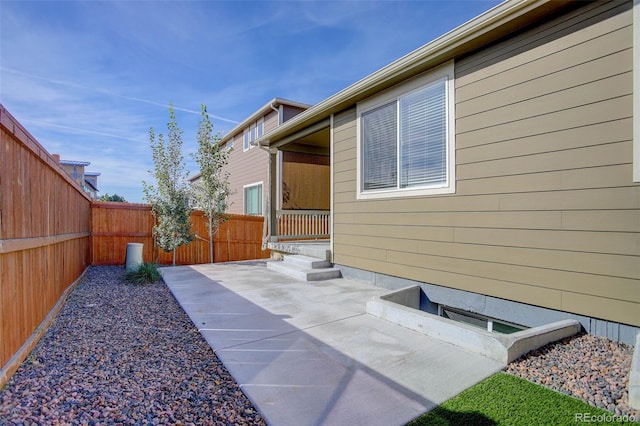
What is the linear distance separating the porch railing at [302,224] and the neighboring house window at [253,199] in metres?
3.30

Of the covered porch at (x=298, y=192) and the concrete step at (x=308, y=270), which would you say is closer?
the concrete step at (x=308, y=270)

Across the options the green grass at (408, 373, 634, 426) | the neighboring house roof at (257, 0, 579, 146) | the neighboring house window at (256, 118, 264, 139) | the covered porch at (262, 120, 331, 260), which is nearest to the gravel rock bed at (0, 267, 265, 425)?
the green grass at (408, 373, 634, 426)

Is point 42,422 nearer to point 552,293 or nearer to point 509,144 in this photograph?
point 552,293

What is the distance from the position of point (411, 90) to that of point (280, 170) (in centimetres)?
573

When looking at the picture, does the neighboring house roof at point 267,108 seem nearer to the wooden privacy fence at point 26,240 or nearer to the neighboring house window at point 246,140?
the neighboring house window at point 246,140

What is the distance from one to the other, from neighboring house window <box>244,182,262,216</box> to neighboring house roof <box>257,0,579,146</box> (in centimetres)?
683

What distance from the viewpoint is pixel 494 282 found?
355cm

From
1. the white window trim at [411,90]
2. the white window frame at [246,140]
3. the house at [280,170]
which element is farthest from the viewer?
the white window frame at [246,140]

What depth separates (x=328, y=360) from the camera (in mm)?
2561

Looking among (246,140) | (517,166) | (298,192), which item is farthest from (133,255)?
(246,140)

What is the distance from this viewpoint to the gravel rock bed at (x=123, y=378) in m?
1.84

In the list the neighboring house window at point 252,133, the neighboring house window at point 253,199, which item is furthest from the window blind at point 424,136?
the neighboring house window at point 252,133

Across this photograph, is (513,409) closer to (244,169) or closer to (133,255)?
(133,255)

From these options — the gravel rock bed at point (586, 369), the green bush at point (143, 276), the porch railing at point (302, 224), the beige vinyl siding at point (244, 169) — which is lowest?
the green bush at point (143, 276)
